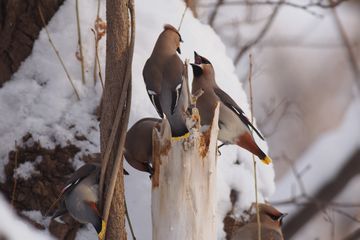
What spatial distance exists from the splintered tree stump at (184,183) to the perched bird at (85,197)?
0.61 ft

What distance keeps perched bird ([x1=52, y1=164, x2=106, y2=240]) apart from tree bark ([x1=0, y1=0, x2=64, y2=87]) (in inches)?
39.3

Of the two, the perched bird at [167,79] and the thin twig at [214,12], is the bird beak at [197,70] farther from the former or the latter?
the thin twig at [214,12]

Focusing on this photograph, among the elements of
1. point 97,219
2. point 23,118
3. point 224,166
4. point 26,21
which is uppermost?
point 26,21

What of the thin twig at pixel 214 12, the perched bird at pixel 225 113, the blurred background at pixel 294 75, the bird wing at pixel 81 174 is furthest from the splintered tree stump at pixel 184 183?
the thin twig at pixel 214 12

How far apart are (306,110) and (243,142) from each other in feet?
6.07

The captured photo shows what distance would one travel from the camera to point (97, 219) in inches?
85.2

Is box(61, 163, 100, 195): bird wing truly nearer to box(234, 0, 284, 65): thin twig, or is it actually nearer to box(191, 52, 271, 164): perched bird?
box(191, 52, 271, 164): perched bird

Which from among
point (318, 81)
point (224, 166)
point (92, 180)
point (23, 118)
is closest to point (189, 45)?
point (224, 166)

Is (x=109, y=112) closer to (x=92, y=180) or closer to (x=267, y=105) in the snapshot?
(x=92, y=180)

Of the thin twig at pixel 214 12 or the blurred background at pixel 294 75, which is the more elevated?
the thin twig at pixel 214 12

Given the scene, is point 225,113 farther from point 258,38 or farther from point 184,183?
point 258,38

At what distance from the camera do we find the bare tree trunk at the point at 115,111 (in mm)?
2108

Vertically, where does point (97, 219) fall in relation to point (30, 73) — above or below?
below

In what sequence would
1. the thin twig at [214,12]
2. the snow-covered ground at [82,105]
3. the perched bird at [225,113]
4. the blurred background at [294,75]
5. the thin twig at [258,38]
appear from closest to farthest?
the perched bird at [225,113] → the snow-covered ground at [82,105] → the blurred background at [294,75] → the thin twig at [258,38] → the thin twig at [214,12]
